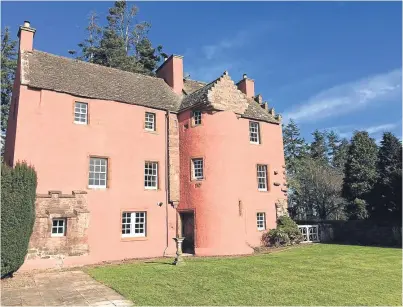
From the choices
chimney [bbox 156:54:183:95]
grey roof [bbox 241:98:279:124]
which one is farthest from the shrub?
chimney [bbox 156:54:183:95]

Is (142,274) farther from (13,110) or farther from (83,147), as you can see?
(13,110)

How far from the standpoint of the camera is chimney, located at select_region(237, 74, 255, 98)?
28.4 metres

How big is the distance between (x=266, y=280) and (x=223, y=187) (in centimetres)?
886

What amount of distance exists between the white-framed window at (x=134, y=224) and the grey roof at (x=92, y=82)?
7345mm

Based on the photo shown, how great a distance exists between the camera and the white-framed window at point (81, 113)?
63.2 ft

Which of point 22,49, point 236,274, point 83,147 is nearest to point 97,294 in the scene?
point 236,274

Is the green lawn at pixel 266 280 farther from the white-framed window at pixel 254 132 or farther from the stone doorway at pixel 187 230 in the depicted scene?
the white-framed window at pixel 254 132

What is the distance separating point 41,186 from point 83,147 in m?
3.23

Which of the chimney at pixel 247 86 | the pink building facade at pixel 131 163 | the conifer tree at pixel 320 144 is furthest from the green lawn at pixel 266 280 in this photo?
the conifer tree at pixel 320 144

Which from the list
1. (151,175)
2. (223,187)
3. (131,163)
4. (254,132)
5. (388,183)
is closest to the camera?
(131,163)

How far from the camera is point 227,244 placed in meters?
19.9

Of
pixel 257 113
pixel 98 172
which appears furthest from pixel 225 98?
pixel 98 172

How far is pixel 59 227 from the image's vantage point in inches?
680

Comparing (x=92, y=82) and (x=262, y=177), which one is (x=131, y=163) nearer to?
(x=92, y=82)
